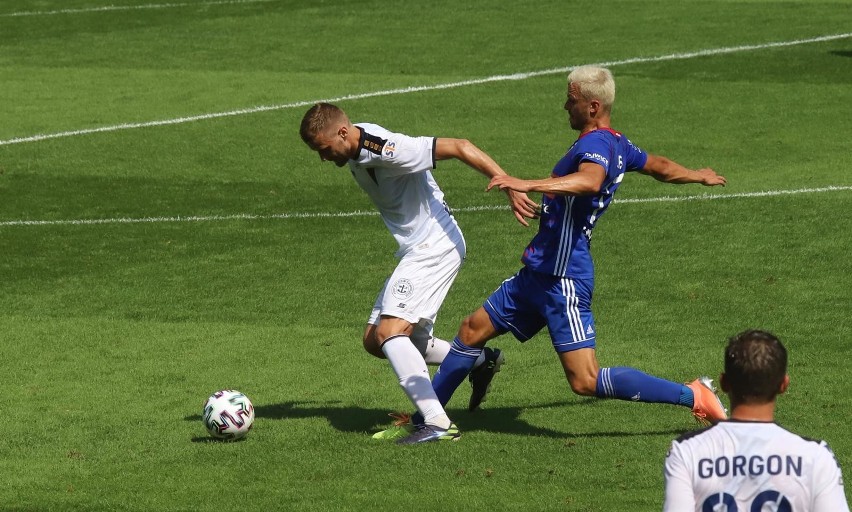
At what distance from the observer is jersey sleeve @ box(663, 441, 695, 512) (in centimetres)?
439

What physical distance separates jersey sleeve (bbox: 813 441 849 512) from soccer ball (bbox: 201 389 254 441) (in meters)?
5.01

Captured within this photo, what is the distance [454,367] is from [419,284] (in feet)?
2.03

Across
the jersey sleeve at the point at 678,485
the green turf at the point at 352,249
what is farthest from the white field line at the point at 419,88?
the jersey sleeve at the point at 678,485

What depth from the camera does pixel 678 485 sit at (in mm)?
4406

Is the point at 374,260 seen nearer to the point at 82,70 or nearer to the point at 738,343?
the point at 738,343

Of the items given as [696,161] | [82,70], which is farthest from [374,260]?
[82,70]

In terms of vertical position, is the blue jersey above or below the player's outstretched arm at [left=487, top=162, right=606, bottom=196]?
below

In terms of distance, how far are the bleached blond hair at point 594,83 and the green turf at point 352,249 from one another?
208 centimetres

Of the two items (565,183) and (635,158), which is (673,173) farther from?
(565,183)

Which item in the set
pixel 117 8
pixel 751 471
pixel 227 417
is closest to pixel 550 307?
pixel 227 417

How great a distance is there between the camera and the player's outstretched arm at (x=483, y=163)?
803 cm

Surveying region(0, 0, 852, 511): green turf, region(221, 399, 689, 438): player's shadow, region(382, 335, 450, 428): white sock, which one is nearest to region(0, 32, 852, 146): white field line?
region(0, 0, 852, 511): green turf

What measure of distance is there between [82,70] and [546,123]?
354 inches

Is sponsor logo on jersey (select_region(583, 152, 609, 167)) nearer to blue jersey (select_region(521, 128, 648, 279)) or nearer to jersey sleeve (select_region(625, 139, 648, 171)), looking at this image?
blue jersey (select_region(521, 128, 648, 279))
